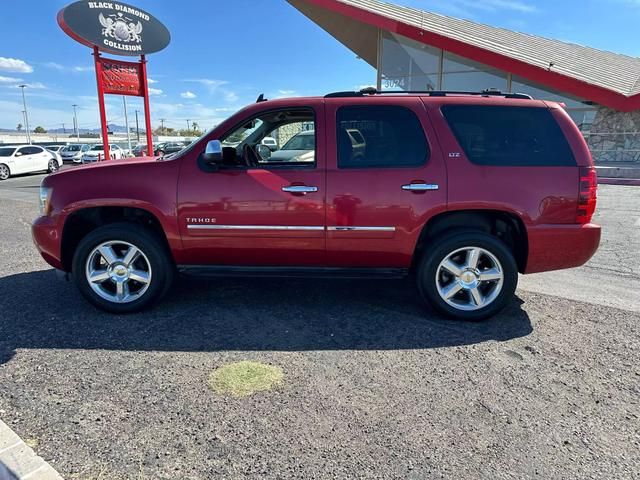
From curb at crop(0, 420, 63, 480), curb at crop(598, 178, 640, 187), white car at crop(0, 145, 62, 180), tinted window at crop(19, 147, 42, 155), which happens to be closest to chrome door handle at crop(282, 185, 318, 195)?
curb at crop(0, 420, 63, 480)

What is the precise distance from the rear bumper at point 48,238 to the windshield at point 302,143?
216cm

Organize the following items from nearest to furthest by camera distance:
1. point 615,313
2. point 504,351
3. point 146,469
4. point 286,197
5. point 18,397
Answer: point 146,469 → point 18,397 → point 504,351 → point 286,197 → point 615,313

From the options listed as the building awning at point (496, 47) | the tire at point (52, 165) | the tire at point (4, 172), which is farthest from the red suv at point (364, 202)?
the tire at point (52, 165)

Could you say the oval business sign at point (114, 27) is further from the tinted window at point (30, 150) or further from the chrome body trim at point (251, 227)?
the tinted window at point (30, 150)

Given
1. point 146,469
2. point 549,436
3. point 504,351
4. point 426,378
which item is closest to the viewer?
point 146,469

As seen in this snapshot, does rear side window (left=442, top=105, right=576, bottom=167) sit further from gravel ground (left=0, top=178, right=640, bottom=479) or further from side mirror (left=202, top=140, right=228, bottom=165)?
side mirror (left=202, top=140, right=228, bottom=165)

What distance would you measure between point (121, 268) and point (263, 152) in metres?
1.67

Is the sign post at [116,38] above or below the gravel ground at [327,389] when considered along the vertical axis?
above

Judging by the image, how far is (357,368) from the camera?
120 inches

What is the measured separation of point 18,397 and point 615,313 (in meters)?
4.70

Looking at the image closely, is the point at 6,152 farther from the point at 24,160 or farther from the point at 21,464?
the point at 21,464

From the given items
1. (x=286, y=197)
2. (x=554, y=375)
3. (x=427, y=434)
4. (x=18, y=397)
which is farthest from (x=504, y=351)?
(x=18, y=397)

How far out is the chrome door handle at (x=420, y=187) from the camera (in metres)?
3.61

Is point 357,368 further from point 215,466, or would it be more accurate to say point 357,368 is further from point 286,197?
point 286,197
